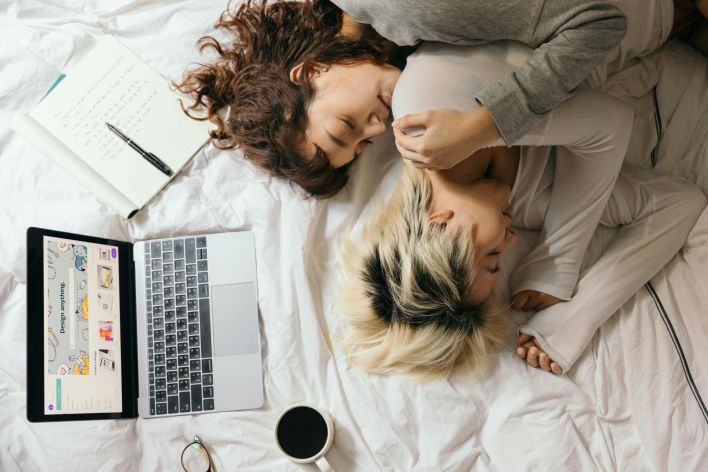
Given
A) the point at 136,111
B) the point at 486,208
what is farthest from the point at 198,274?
the point at 486,208

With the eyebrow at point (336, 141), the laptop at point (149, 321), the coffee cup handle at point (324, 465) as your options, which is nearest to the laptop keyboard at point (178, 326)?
the laptop at point (149, 321)

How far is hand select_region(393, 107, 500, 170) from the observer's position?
3.11 ft

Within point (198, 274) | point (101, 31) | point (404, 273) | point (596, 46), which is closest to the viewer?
point (596, 46)

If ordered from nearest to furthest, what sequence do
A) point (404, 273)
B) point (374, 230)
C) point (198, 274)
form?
point (404, 273), point (374, 230), point (198, 274)

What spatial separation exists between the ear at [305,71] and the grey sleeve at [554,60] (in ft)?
1.13

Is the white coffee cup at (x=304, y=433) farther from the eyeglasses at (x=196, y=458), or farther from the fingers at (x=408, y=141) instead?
the fingers at (x=408, y=141)

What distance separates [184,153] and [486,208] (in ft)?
2.28

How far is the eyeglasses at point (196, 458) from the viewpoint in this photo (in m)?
1.21

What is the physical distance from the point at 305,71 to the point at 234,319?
21.5 inches

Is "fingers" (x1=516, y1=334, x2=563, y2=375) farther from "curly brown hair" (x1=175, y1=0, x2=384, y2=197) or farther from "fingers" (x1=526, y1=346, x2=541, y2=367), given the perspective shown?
"curly brown hair" (x1=175, y1=0, x2=384, y2=197)

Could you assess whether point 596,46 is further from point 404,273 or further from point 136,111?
point 136,111

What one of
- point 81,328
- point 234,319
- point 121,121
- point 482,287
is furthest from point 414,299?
point 121,121

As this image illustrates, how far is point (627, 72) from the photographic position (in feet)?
4.26

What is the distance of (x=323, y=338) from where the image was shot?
125cm
